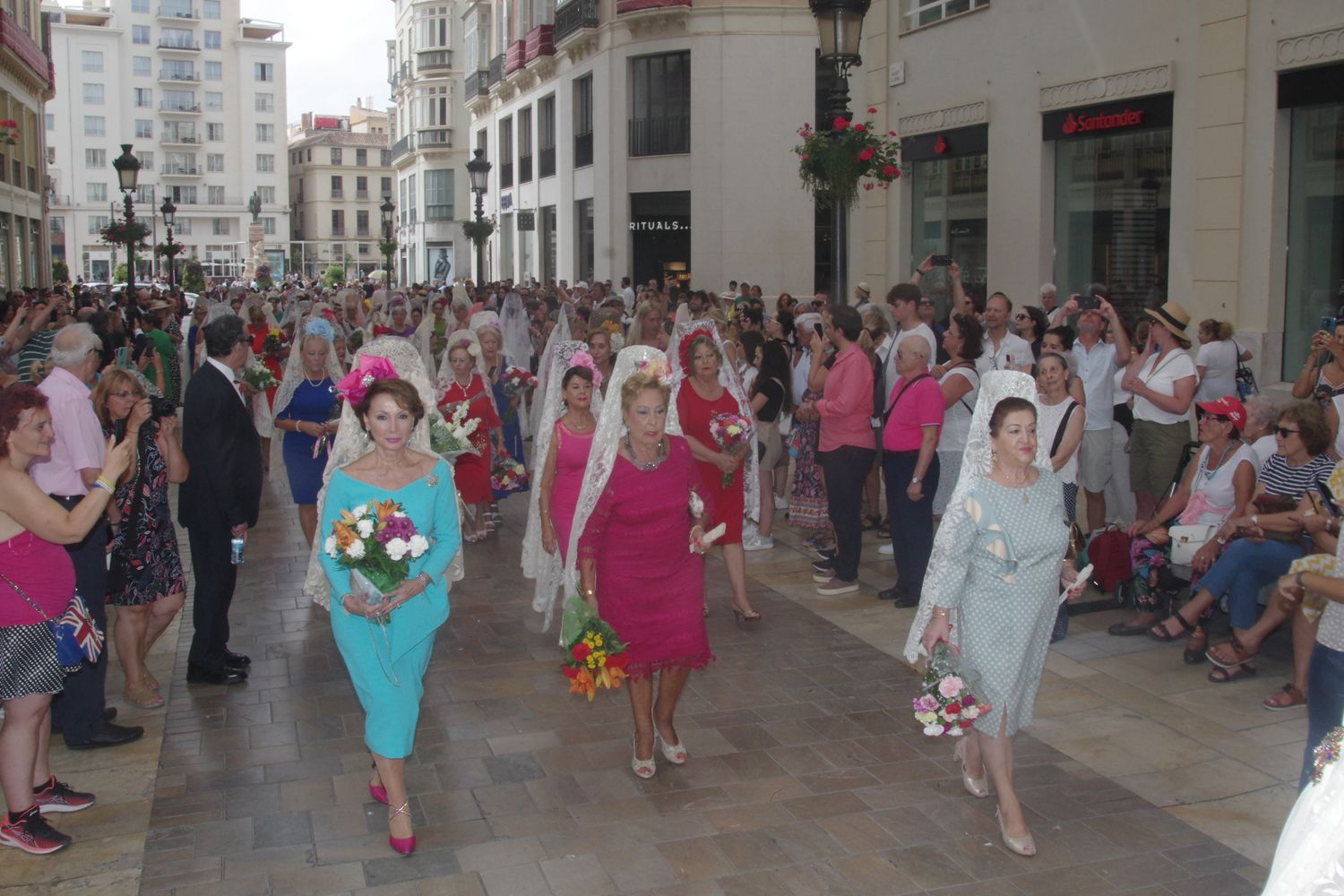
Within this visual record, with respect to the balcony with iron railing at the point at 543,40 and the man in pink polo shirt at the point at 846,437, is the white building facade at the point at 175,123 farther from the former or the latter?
the man in pink polo shirt at the point at 846,437

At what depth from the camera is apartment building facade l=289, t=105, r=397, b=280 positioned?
105812 millimetres

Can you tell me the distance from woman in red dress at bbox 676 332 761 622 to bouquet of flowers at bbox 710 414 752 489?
0.04 m

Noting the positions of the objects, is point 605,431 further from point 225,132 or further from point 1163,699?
point 225,132

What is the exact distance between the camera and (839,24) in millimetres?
9414

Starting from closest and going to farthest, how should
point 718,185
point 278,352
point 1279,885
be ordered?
point 1279,885, point 278,352, point 718,185

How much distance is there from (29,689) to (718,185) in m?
25.8

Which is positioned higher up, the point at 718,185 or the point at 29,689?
the point at 718,185

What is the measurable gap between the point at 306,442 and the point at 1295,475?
671 cm

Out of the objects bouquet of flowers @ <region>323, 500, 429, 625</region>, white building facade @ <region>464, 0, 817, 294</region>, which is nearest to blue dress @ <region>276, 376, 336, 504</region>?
bouquet of flowers @ <region>323, 500, 429, 625</region>

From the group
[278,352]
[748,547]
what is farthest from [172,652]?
[278,352]

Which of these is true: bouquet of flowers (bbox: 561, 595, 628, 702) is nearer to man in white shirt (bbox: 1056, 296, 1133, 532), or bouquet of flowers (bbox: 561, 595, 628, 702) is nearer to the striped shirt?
the striped shirt

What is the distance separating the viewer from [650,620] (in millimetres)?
5770

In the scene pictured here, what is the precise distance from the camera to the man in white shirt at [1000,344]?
10.3 meters

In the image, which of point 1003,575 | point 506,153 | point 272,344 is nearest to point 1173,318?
point 1003,575
